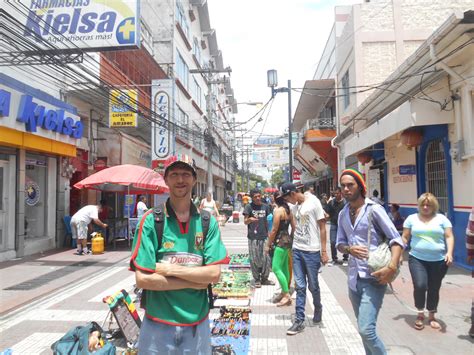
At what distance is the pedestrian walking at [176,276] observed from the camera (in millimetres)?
2082

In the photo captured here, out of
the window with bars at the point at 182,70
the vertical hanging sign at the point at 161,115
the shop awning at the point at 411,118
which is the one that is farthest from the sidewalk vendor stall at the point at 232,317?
the window with bars at the point at 182,70

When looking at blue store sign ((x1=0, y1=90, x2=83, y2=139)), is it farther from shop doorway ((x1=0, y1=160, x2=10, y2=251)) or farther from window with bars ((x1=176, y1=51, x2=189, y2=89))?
window with bars ((x1=176, y1=51, x2=189, y2=89))

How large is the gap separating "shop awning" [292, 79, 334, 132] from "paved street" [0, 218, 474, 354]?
1330 centimetres

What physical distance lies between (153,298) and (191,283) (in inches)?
10.3

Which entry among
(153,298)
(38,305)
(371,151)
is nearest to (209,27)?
(371,151)

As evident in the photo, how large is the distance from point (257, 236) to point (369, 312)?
4010 millimetres

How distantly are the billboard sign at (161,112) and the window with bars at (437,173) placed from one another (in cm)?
1104

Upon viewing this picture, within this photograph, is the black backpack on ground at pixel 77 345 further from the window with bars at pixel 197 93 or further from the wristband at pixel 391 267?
the window with bars at pixel 197 93

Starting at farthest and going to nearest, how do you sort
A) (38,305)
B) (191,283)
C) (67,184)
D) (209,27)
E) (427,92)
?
(209,27) < (67,184) < (427,92) < (38,305) < (191,283)

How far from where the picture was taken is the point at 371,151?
14.3 metres

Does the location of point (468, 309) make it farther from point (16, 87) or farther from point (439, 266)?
point (16, 87)

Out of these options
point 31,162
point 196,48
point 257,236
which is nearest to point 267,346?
point 257,236

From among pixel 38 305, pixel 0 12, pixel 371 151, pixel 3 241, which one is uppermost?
pixel 0 12

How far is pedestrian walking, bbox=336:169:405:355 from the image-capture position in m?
2.94
